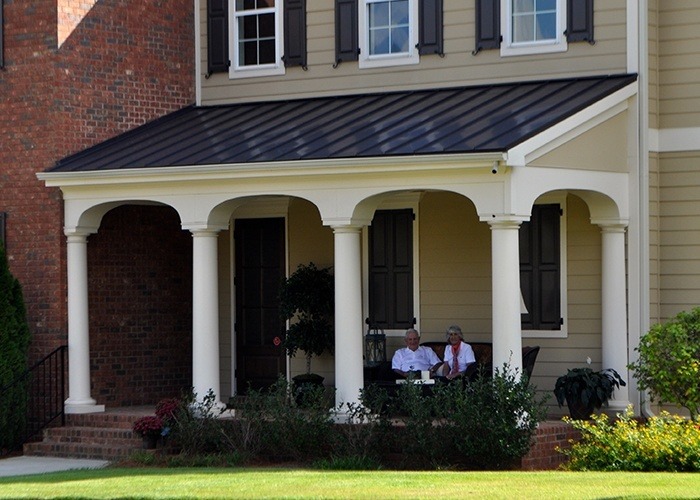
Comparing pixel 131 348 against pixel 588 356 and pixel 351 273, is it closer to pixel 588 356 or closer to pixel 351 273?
pixel 351 273

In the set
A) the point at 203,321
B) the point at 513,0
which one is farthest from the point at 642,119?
the point at 203,321

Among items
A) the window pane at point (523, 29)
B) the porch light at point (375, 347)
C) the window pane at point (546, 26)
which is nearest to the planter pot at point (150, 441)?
the porch light at point (375, 347)

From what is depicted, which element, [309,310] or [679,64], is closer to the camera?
[679,64]

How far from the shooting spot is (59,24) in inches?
755

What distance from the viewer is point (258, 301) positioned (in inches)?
814

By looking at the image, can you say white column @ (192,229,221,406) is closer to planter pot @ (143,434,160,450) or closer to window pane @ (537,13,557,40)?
planter pot @ (143,434,160,450)

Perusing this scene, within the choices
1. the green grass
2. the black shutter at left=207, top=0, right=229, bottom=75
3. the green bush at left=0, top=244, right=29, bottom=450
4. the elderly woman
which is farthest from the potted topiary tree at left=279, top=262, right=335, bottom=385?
the green grass

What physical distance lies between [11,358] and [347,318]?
4282 mm

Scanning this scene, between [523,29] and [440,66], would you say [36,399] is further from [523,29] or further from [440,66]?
[523,29]

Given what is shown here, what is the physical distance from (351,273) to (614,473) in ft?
12.6

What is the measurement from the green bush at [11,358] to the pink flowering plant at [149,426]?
1.87 metres

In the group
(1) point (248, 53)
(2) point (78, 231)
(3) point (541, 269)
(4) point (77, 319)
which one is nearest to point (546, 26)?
(3) point (541, 269)

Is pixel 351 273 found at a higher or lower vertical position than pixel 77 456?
higher

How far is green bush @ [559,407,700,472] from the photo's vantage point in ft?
50.3
